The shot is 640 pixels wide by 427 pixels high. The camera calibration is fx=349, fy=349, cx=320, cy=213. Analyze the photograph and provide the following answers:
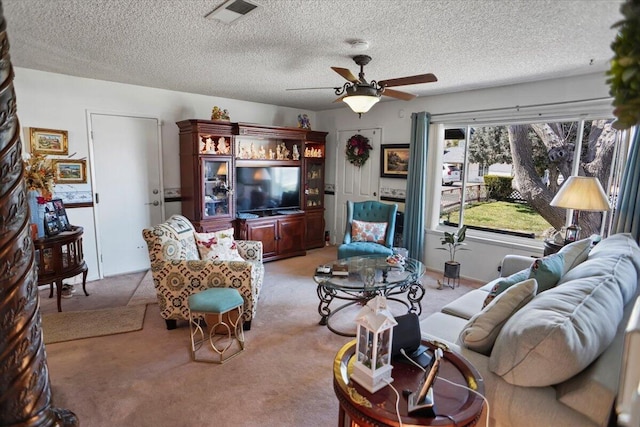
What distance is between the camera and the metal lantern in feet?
4.40

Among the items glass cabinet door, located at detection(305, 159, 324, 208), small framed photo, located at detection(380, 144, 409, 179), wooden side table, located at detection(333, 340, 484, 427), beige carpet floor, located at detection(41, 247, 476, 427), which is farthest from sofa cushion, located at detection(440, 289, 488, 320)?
glass cabinet door, located at detection(305, 159, 324, 208)

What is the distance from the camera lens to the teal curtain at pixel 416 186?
15.5ft

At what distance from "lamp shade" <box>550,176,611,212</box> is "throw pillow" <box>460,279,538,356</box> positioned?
5.66 feet

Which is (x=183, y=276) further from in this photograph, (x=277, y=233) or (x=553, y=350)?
(x=553, y=350)

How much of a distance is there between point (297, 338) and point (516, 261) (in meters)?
2.15

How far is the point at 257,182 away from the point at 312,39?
2.90 m

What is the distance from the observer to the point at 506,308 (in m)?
1.69

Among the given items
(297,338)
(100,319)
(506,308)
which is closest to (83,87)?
(100,319)

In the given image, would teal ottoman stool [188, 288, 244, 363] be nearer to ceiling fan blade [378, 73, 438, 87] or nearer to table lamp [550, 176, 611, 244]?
ceiling fan blade [378, 73, 438, 87]

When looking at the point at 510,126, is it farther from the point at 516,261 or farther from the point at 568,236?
the point at 516,261

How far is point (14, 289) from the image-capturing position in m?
0.98

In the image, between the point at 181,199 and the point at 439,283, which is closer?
the point at 439,283

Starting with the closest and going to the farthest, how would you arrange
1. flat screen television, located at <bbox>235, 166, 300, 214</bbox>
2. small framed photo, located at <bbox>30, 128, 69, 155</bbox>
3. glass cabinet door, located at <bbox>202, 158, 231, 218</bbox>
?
1. small framed photo, located at <bbox>30, 128, 69, 155</bbox>
2. glass cabinet door, located at <bbox>202, 158, 231, 218</bbox>
3. flat screen television, located at <bbox>235, 166, 300, 214</bbox>

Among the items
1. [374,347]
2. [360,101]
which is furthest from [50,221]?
[374,347]
